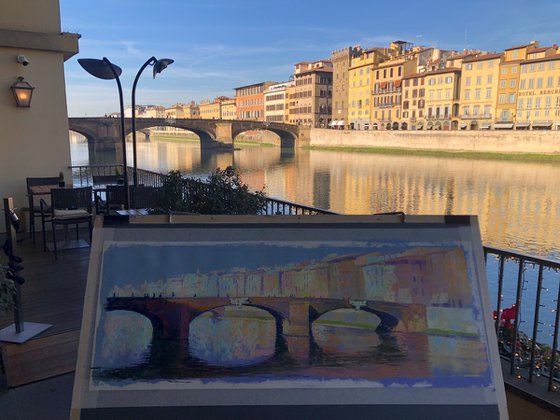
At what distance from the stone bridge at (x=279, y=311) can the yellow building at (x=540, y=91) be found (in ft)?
191

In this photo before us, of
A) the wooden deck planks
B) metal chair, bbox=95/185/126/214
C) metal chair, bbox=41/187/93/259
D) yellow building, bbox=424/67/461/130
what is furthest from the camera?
yellow building, bbox=424/67/461/130

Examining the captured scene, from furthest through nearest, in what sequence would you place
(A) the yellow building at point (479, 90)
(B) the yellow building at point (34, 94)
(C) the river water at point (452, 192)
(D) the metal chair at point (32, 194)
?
(A) the yellow building at point (479, 90) < (C) the river water at point (452, 192) < (B) the yellow building at point (34, 94) < (D) the metal chair at point (32, 194)

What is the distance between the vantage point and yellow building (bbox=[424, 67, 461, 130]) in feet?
203

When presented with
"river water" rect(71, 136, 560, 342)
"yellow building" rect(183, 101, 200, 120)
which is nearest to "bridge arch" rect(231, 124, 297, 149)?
"river water" rect(71, 136, 560, 342)

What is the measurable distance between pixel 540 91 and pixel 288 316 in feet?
204

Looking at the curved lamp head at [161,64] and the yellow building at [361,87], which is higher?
the yellow building at [361,87]

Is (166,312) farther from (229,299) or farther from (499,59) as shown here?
(499,59)

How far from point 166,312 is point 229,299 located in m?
0.22

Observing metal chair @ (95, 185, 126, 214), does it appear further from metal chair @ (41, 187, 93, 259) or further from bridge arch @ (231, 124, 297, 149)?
bridge arch @ (231, 124, 297, 149)

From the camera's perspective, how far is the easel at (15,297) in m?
2.96

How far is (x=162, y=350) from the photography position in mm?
1504

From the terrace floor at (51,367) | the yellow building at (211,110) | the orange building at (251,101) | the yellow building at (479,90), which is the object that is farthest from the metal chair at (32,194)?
the yellow building at (211,110)

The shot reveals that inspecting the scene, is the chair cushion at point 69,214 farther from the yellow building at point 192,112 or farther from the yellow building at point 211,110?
the yellow building at point 192,112

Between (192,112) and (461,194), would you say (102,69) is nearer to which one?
(461,194)
